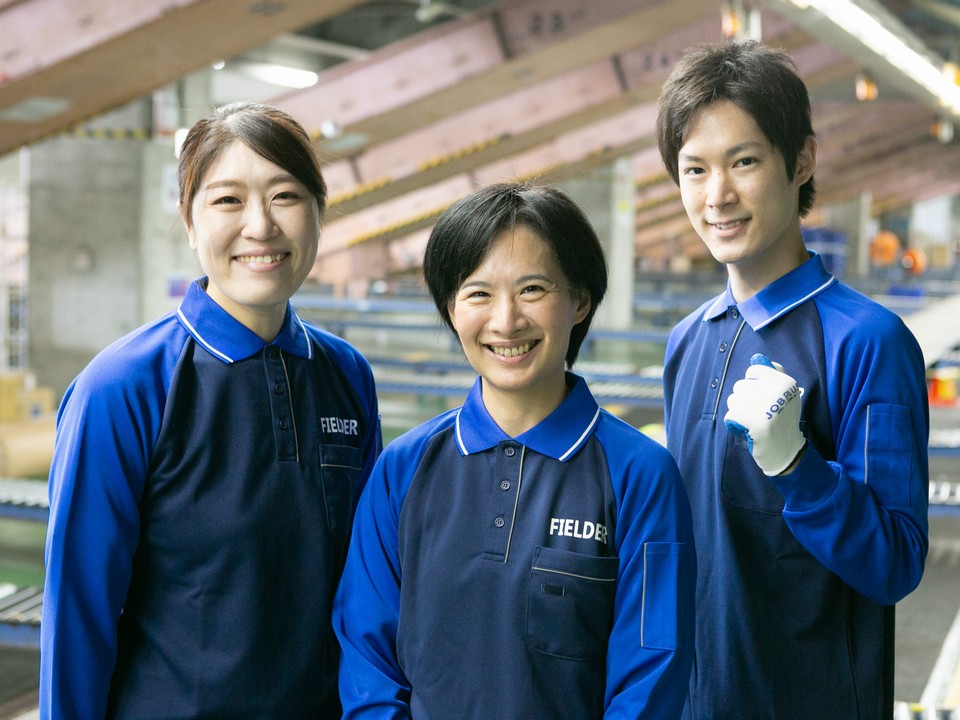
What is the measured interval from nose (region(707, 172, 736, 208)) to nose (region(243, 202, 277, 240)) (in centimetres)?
72

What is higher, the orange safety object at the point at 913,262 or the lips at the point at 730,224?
the orange safety object at the point at 913,262

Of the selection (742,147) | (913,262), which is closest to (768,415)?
(742,147)

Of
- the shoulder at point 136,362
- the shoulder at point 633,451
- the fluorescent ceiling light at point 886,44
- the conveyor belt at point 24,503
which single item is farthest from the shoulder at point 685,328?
the fluorescent ceiling light at point 886,44

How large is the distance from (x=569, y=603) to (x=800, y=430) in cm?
46

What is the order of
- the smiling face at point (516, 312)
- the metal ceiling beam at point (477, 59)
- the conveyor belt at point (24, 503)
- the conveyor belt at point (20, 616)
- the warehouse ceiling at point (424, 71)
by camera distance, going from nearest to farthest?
the smiling face at point (516, 312)
the conveyor belt at point (20, 616)
the conveyor belt at point (24, 503)
the warehouse ceiling at point (424, 71)
the metal ceiling beam at point (477, 59)

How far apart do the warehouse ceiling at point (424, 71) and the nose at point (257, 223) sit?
361 mm

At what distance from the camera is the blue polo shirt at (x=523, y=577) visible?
1580 millimetres

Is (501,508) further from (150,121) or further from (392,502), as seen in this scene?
(150,121)

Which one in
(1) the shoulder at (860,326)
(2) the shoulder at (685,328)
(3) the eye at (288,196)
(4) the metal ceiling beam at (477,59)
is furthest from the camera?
(4) the metal ceiling beam at (477,59)

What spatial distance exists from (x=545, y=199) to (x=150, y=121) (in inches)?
290

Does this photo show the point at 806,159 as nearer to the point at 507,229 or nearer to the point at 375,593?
the point at 507,229

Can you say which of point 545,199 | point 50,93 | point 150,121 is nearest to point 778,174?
point 545,199

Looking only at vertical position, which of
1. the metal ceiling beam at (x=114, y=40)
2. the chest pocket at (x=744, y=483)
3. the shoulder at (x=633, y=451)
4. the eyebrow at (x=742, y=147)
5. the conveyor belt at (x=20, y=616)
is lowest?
the conveyor belt at (x=20, y=616)

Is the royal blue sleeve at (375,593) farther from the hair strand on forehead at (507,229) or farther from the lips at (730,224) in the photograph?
the lips at (730,224)
